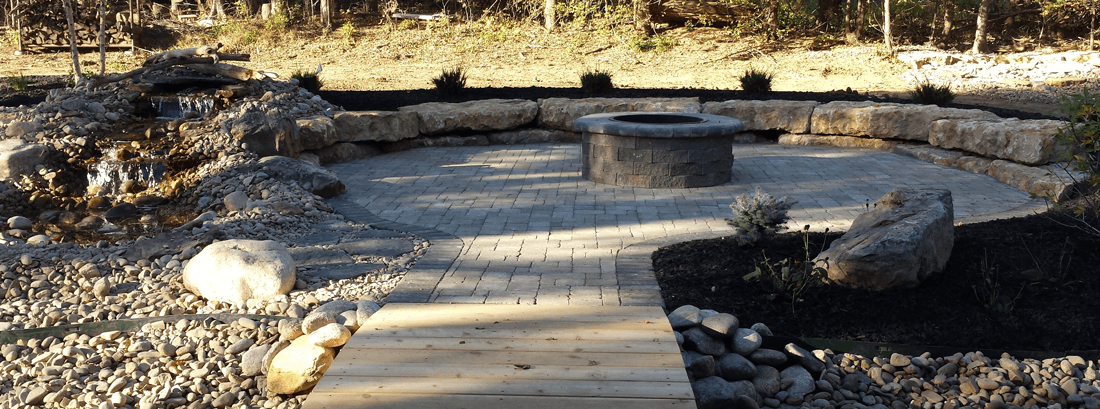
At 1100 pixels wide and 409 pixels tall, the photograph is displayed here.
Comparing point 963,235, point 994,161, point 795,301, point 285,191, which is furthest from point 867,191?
point 285,191

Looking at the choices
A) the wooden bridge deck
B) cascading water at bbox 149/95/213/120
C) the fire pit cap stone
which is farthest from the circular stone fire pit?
cascading water at bbox 149/95/213/120

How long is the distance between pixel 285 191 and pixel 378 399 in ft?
15.5

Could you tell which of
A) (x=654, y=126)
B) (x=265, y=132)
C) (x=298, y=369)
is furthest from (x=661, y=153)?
(x=298, y=369)

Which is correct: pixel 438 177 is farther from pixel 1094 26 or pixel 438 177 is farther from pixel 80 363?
pixel 1094 26

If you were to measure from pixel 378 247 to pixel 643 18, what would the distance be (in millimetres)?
15812

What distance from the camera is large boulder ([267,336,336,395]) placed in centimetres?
339

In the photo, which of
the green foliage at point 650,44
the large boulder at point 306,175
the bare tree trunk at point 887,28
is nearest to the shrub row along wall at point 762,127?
the large boulder at point 306,175

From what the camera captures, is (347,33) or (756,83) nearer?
(756,83)

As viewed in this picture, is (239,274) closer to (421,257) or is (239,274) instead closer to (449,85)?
(421,257)

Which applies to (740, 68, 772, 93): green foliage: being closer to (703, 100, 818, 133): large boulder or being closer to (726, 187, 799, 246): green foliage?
(703, 100, 818, 133): large boulder

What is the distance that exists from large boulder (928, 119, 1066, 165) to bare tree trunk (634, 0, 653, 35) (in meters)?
11.2

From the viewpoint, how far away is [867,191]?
7.75m

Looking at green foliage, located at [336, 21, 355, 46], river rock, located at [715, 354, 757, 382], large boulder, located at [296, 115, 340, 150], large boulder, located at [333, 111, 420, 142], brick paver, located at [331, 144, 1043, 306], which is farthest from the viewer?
green foliage, located at [336, 21, 355, 46]

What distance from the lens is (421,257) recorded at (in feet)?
17.6
